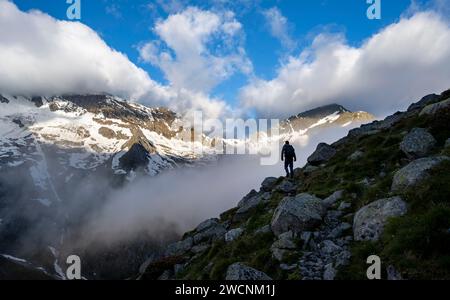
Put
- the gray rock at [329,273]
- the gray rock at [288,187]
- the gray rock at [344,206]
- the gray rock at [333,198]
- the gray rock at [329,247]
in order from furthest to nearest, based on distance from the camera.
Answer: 1. the gray rock at [288,187]
2. the gray rock at [333,198]
3. the gray rock at [344,206]
4. the gray rock at [329,247]
5. the gray rock at [329,273]

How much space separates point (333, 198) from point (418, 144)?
285 inches

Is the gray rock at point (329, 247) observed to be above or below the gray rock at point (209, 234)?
below

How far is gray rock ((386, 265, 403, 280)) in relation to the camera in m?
13.6

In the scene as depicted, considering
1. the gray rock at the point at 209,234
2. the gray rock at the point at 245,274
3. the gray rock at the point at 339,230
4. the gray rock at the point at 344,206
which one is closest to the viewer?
the gray rock at the point at 245,274

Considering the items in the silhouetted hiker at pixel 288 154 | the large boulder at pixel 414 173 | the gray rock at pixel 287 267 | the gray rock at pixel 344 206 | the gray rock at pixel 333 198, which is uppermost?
the silhouetted hiker at pixel 288 154

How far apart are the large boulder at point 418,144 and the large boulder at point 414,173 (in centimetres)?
661

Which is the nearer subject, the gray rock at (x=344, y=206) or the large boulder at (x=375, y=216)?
the large boulder at (x=375, y=216)

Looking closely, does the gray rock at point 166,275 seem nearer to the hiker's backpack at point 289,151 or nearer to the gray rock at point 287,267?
the hiker's backpack at point 289,151

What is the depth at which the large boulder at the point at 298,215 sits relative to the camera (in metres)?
21.1

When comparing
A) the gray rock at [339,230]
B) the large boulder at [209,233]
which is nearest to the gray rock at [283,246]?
the gray rock at [339,230]

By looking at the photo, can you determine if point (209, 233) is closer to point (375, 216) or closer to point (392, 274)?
point (375, 216)

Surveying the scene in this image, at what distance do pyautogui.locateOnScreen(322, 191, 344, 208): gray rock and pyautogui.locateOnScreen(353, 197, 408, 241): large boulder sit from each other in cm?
460
